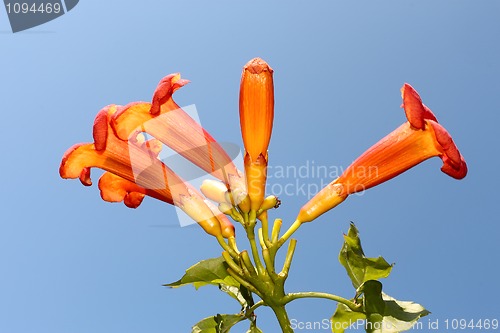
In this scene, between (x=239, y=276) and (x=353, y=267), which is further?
(x=353, y=267)

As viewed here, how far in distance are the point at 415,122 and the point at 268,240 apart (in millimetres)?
939

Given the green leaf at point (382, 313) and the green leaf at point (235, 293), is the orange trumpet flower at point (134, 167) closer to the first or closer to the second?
the green leaf at point (235, 293)

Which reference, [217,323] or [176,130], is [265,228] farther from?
[176,130]

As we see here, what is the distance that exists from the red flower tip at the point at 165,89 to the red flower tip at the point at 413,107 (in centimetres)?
110

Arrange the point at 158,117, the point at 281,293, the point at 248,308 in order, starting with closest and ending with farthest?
1. the point at 281,293
2. the point at 158,117
3. the point at 248,308

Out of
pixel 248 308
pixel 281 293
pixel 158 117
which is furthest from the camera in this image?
pixel 248 308

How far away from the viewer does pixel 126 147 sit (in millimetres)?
2688

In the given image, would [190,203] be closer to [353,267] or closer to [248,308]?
[248,308]

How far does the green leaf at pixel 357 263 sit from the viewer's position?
2734 millimetres

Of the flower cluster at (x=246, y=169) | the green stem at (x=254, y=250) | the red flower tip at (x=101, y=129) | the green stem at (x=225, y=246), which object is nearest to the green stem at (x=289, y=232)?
the flower cluster at (x=246, y=169)

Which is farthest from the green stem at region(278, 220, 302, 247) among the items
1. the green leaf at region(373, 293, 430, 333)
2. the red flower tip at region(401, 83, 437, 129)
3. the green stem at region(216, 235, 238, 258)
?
the red flower tip at region(401, 83, 437, 129)

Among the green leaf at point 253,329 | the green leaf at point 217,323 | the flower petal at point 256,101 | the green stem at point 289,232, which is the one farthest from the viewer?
the green leaf at point 253,329

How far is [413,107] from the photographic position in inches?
102

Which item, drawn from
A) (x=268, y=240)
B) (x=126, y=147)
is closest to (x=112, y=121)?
(x=126, y=147)
